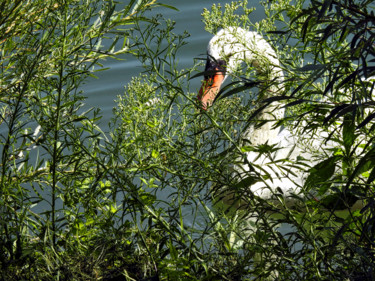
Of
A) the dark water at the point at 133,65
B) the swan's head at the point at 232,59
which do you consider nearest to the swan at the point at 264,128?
the swan's head at the point at 232,59

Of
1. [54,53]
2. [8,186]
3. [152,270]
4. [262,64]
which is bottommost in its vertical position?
[152,270]

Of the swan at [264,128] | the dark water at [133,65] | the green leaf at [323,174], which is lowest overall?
the green leaf at [323,174]

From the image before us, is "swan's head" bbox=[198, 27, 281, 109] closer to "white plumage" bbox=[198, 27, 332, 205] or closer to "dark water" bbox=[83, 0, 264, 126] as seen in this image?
"white plumage" bbox=[198, 27, 332, 205]

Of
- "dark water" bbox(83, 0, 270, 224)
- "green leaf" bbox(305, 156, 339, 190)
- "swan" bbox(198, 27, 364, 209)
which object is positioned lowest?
"green leaf" bbox(305, 156, 339, 190)

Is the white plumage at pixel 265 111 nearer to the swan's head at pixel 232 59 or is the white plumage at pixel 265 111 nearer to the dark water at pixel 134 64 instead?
the swan's head at pixel 232 59

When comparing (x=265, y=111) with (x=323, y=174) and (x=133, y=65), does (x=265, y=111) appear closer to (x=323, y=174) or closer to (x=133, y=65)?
(x=323, y=174)

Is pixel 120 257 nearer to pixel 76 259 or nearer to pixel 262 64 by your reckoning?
pixel 76 259

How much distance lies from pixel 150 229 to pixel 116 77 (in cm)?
488

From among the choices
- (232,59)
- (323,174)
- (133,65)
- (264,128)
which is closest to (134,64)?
(133,65)

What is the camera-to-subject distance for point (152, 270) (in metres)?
1.42

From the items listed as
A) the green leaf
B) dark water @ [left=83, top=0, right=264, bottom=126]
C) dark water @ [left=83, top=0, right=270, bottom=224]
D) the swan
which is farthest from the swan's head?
dark water @ [left=83, top=0, right=264, bottom=126]

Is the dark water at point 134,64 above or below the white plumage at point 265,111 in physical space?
above

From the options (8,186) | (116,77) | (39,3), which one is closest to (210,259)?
(8,186)

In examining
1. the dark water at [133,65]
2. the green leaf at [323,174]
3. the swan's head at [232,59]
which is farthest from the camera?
the dark water at [133,65]
